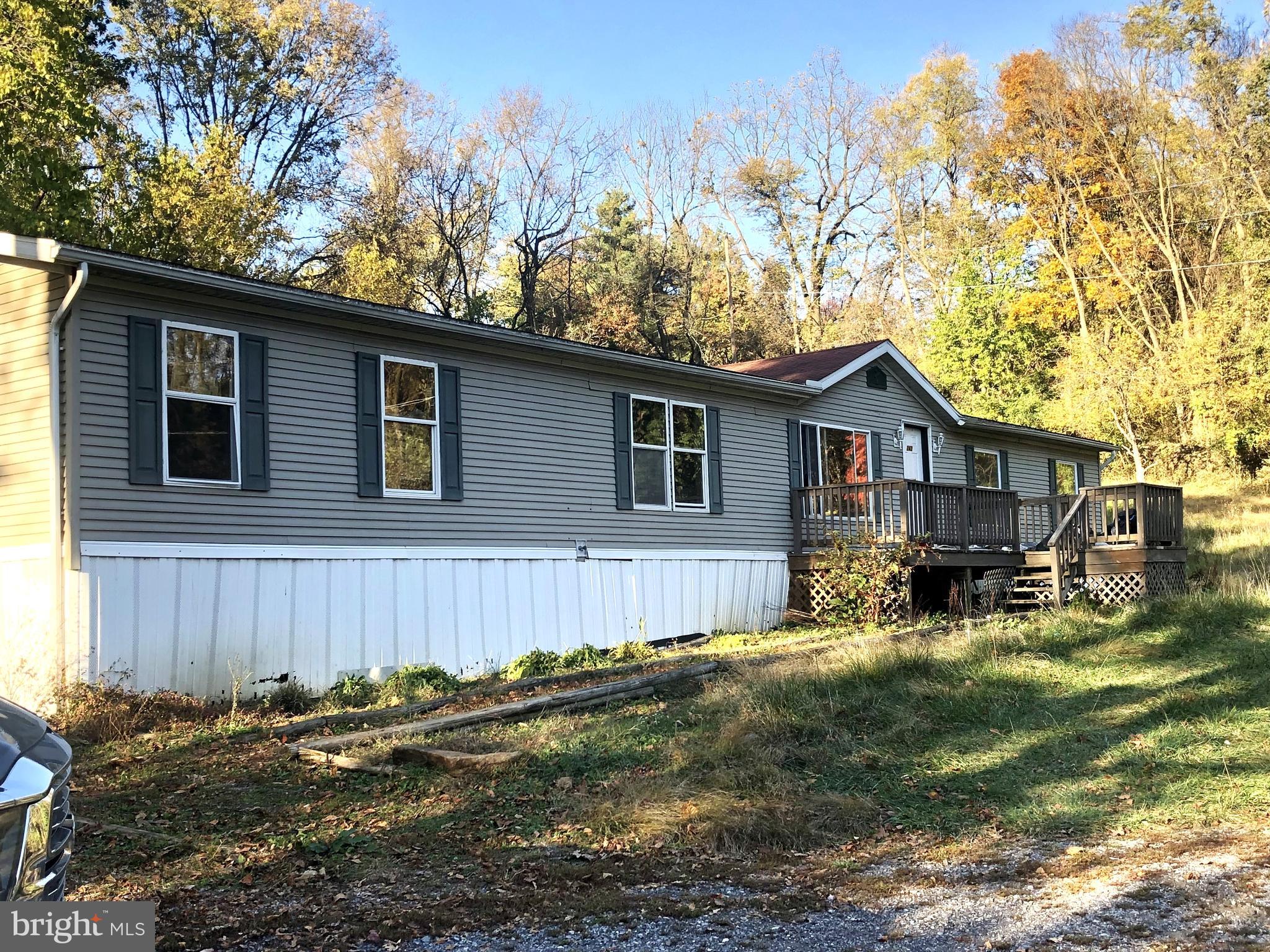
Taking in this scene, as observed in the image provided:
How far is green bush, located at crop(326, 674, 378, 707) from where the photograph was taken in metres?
10.3

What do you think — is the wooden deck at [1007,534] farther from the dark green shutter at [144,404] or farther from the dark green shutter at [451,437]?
the dark green shutter at [144,404]

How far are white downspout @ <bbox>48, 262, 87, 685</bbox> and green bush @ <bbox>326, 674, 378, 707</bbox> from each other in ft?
7.81

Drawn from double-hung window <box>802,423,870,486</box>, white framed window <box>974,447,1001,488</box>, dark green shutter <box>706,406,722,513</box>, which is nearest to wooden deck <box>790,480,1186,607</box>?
double-hung window <box>802,423,870,486</box>

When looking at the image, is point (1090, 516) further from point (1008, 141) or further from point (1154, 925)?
point (1008, 141)

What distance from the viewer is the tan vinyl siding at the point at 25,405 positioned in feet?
32.0

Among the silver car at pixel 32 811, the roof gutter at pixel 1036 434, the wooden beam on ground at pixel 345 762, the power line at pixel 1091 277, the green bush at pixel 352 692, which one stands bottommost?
the wooden beam on ground at pixel 345 762

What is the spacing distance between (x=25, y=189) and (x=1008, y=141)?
2862 centimetres

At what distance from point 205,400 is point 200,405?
0.23ft

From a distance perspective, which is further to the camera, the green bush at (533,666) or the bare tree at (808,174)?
the bare tree at (808,174)

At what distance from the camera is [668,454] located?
15531mm

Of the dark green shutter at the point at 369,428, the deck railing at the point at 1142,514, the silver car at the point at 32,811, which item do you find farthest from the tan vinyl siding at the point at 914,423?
the silver car at the point at 32,811

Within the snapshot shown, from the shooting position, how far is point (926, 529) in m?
16.2

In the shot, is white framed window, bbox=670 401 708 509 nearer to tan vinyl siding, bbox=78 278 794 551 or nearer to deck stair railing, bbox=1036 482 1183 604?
tan vinyl siding, bbox=78 278 794 551

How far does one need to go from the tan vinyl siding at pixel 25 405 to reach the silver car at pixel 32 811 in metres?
7.56
